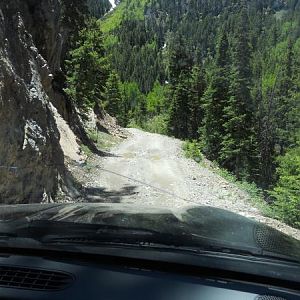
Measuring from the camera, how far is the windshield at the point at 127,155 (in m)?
2.71

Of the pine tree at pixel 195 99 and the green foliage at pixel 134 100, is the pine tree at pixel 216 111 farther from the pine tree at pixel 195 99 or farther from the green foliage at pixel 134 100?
the green foliage at pixel 134 100

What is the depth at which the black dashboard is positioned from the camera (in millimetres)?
1650

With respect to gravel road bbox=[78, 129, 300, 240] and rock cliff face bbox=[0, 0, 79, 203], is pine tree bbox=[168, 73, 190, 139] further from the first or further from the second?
rock cliff face bbox=[0, 0, 79, 203]

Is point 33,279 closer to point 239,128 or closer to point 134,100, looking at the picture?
point 239,128

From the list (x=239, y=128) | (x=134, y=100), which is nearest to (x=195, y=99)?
(x=239, y=128)

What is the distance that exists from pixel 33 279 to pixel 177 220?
124 centimetres

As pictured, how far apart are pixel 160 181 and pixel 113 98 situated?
47.9 m

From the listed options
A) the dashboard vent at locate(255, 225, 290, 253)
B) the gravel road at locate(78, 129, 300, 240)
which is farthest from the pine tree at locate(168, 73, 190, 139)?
the dashboard vent at locate(255, 225, 290, 253)

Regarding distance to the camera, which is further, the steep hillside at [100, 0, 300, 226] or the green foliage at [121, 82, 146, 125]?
the green foliage at [121, 82, 146, 125]

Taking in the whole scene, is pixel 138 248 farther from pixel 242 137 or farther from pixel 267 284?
pixel 242 137

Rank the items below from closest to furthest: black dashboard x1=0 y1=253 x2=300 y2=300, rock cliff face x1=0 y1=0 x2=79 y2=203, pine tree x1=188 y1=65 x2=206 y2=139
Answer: black dashboard x1=0 y1=253 x2=300 y2=300, rock cliff face x1=0 y1=0 x2=79 y2=203, pine tree x1=188 y1=65 x2=206 y2=139

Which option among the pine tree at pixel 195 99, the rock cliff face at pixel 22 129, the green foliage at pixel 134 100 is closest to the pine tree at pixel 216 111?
the pine tree at pixel 195 99

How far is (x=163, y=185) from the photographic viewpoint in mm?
20031

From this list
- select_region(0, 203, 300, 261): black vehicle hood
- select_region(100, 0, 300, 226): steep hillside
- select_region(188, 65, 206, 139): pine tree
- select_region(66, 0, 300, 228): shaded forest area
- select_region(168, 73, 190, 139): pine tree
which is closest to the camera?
select_region(0, 203, 300, 261): black vehicle hood
